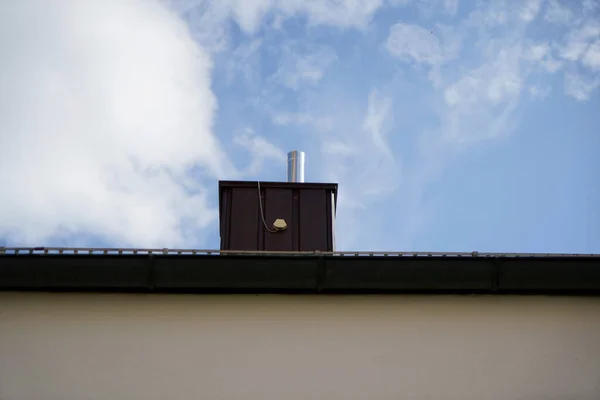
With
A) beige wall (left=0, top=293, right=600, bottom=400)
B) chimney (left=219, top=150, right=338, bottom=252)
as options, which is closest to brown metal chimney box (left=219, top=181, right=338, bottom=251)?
chimney (left=219, top=150, right=338, bottom=252)

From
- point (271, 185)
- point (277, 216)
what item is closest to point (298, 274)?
point (277, 216)

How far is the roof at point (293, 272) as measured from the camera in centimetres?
489

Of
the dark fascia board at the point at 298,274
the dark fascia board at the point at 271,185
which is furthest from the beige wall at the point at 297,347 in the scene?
the dark fascia board at the point at 271,185

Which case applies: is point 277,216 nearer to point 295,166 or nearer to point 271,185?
point 271,185

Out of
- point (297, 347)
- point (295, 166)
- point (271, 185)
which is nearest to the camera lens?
point (297, 347)

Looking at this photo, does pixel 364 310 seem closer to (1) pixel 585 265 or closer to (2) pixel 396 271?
(2) pixel 396 271

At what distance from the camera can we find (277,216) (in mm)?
7426

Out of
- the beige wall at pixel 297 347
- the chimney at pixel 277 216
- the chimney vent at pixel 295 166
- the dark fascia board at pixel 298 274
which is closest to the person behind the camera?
the beige wall at pixel 297 347

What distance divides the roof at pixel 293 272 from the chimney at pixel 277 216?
7.13ft

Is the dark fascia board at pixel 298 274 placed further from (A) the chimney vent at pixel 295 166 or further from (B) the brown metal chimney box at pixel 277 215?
(A) the chimney vent at pixel 295 166

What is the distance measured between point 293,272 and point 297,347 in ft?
1.83

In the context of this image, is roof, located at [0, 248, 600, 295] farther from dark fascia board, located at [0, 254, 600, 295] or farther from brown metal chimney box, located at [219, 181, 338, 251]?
brown metal chimney box, located at [219, 181, 338, 251]

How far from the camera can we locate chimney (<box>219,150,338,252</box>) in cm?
725

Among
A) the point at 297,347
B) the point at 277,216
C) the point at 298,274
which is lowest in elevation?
the point at 297,347
